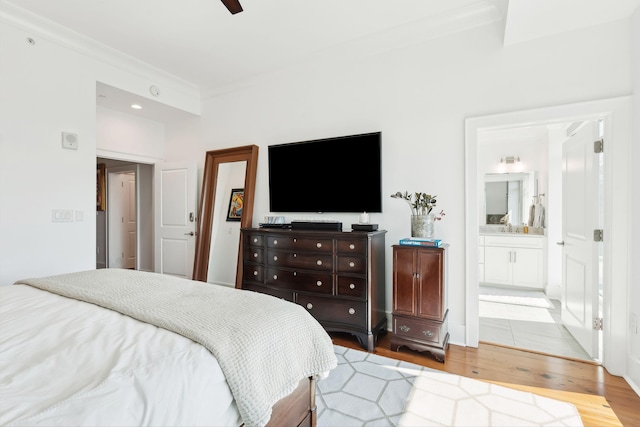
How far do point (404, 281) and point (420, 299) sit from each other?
19 cm

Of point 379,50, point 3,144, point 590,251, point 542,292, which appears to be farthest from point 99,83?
point 542,292

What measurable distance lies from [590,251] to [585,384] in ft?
3.33

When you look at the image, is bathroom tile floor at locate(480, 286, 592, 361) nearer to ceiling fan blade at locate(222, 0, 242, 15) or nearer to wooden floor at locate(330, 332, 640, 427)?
wooden floor at locate(330, 332, 640, 427)

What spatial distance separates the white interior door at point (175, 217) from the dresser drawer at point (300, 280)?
1733 mm

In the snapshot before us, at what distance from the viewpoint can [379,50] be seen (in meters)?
3.08

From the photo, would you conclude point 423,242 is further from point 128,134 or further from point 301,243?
point 128,134

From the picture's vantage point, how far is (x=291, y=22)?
2.78m

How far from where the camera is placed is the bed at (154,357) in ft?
2.53

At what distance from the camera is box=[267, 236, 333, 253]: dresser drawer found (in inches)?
112

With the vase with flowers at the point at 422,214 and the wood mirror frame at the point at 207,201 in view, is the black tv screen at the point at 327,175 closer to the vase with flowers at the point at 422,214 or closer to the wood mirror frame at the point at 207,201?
the vase with flowers at the point at 422,214

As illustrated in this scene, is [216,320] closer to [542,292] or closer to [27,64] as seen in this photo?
[27,64]

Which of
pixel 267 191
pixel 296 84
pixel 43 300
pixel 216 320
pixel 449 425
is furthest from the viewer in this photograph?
pixel 267 191

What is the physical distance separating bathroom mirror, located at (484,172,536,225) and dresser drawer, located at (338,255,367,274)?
3.51 meters

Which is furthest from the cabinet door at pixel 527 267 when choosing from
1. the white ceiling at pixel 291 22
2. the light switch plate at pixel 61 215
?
the light switch plate at pixel 61 215
